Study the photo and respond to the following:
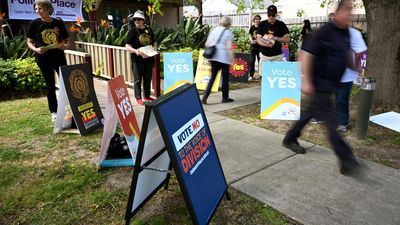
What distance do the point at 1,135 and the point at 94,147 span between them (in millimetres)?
1561

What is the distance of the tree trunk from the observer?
587 cm

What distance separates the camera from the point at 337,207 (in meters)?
3.03

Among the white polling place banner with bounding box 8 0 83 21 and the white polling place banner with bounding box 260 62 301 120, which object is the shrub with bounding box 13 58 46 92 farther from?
the white polling place banner with bounding box 260 62 301 120

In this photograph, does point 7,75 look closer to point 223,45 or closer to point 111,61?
point 111,61

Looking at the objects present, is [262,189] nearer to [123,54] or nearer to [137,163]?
[137,163]

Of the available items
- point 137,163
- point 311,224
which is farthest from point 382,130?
point 137,163

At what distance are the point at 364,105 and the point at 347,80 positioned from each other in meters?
0.56

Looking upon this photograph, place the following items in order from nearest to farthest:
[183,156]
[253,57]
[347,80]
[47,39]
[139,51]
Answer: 1. [183,156]
2. [347,80]
3. [47,39]
4. [139,51]
5. [253,57]

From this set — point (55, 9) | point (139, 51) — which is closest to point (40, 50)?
point (139, 51)

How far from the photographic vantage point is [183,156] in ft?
8.07

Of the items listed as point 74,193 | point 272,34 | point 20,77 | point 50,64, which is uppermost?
point 272,34

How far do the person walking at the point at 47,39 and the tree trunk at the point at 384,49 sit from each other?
5102mm

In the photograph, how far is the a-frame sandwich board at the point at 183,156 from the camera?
2.37m

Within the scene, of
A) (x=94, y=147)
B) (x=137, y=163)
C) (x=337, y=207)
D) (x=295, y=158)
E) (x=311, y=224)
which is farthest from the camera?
(x=94, y=147)
